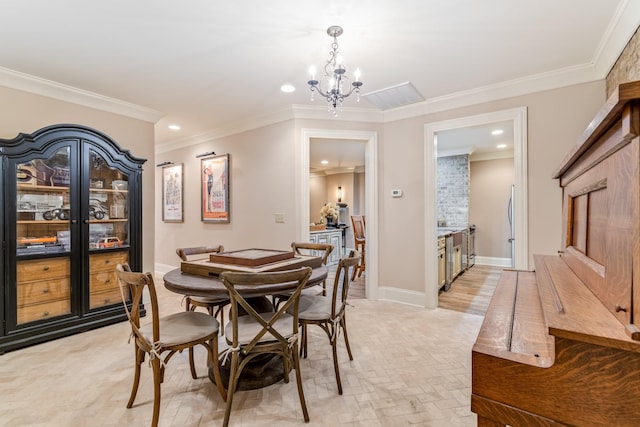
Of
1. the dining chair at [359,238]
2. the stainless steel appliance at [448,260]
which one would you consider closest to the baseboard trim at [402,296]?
the stainless steel appliance at [448,260]

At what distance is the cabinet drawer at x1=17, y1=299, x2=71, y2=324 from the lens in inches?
102

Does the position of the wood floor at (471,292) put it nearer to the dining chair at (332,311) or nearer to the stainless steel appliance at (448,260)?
the stainless steel appliance at (448,260)

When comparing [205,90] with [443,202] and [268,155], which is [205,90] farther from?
[443,202]

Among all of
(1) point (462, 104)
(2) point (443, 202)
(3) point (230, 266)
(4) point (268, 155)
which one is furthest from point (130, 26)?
(2) point (443, 202)

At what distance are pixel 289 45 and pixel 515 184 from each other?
2.47 meters

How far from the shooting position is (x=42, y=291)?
2689mm

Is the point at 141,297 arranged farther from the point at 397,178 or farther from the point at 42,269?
the point at 397,178

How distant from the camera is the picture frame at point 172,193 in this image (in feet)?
17.0

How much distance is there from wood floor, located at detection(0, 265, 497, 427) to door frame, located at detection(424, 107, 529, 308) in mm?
771

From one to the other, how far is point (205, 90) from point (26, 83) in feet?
5.15

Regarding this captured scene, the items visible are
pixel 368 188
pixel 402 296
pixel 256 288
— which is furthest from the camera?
pixel 368 188

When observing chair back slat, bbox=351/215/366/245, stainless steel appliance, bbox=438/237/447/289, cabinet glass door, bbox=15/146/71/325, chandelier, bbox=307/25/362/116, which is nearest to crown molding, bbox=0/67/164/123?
cabinet glass door, bbox=15/146/71/325

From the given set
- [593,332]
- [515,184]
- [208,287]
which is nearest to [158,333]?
[208,287]

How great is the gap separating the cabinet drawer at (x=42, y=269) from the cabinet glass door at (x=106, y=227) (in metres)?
0.21
